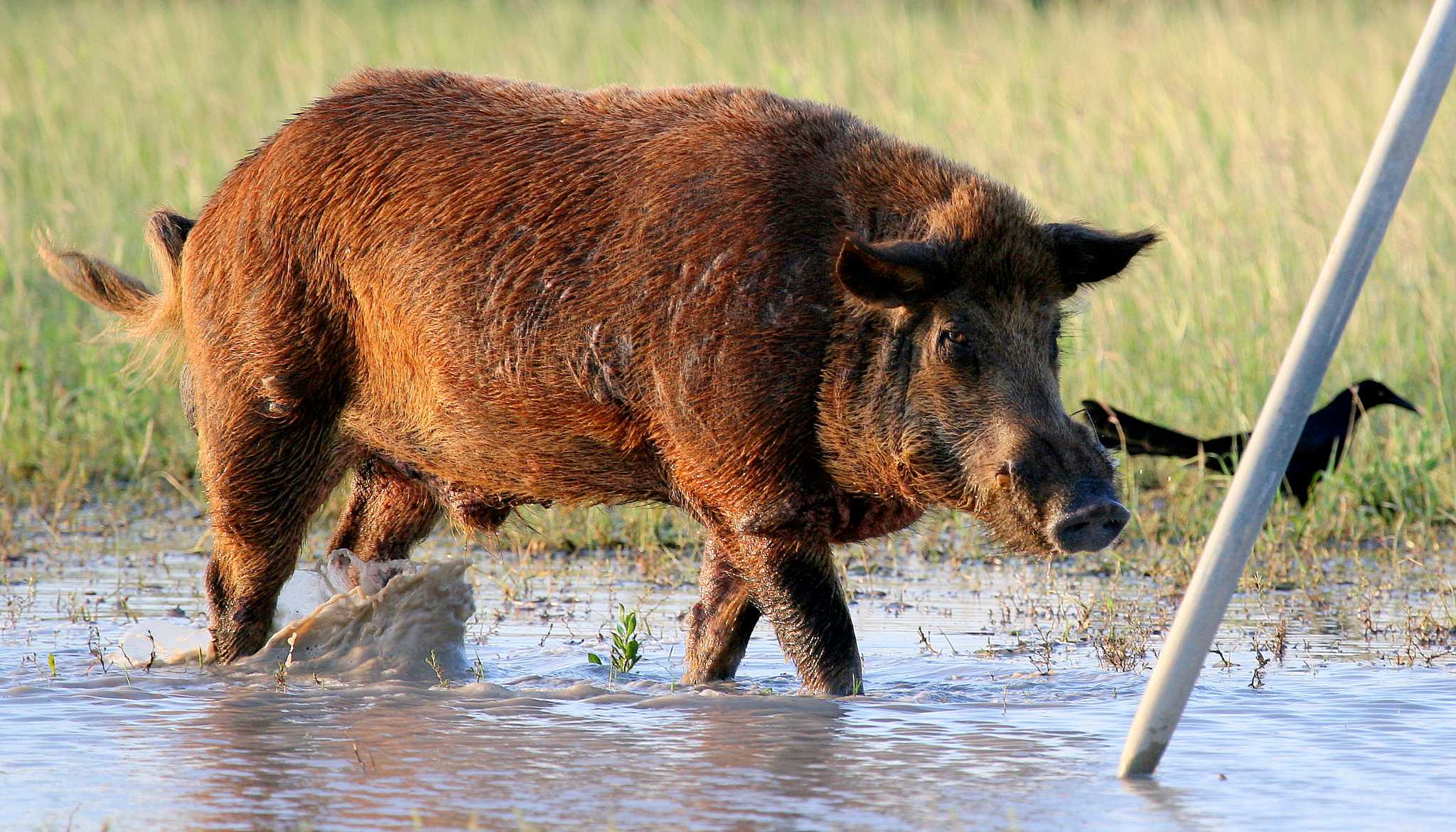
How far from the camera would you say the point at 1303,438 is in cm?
705

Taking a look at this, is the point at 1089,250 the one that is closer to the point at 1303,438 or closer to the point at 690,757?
the point at 690,757

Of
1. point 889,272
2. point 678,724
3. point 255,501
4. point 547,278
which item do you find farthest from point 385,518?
point 889,272

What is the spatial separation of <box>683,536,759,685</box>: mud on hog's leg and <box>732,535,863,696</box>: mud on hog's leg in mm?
356

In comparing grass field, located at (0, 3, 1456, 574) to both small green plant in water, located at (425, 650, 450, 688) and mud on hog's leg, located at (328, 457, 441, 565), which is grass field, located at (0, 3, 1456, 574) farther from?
small green plant in water, located at (425, 650, 450, 688)

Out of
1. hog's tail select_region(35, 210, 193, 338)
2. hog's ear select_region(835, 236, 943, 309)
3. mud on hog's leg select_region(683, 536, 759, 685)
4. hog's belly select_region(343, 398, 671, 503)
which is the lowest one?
mud on hog's leg select_region(683, 536, 759, 685)

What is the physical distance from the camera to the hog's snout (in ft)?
14.1

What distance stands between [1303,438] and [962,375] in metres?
2.94

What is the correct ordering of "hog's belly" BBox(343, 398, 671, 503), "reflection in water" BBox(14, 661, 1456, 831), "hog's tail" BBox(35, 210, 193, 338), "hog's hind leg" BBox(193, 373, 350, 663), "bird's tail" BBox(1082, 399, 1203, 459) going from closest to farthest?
"reflection in water" BBox(14, 661, 1456, 831) → "hog's belly" BBox(343, 398, 671, 503) → "hog's hind leg" BBox(193, 373, 350, 663) → "hog's tail" BBox(35, 210, 193, 338) → "bird's tail" BBox(1082, 399, 1203, 459)

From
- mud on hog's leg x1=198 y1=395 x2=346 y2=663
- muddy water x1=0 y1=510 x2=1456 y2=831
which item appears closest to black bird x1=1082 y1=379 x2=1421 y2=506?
muddy water x1=0 y1=510 x2=1456 y2=831

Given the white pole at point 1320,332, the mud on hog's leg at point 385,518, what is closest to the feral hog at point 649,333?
the mud on hog's leg at point 385,518

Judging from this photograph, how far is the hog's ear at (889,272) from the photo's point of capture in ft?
14.4

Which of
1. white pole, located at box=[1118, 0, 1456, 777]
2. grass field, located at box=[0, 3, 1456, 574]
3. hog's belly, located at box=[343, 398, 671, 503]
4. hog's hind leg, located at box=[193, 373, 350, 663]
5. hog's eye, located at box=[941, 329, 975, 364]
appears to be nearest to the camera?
white pole, located at box=[1118, 0, 1456, 777]

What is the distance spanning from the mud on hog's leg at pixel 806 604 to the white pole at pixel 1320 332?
51.9 inches

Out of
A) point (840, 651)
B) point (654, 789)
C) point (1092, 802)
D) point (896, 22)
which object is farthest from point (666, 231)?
point (896, 22)
